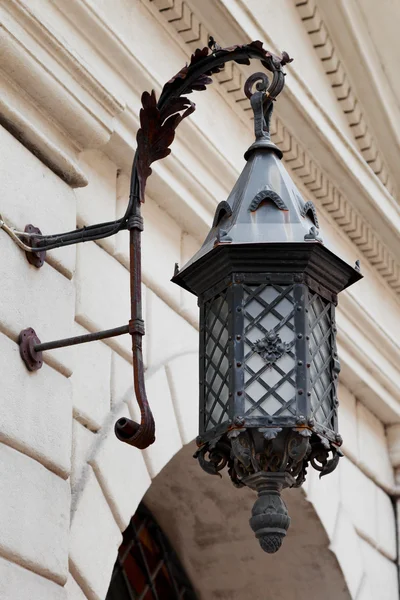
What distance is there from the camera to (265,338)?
12.9 ft

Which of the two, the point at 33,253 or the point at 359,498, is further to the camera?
the point at 359,498

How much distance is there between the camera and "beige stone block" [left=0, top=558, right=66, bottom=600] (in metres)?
4.34

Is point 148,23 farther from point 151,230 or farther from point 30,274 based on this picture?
point 30,274

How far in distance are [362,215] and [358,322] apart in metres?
0.66

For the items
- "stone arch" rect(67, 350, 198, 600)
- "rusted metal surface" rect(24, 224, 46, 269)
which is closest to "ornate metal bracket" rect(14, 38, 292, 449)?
"rusted metal surface" rect(24, 224, 46, 269)

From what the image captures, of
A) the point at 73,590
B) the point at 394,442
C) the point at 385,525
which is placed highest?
the point at 394,442

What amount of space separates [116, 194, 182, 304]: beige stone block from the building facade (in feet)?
0.04

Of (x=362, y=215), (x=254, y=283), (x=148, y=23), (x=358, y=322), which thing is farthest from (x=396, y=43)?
(x=254, y=283)

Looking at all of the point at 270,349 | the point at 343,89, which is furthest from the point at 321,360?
the point at 343,89

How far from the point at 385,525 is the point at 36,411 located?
4.17 m

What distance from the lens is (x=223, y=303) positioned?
4094 mm

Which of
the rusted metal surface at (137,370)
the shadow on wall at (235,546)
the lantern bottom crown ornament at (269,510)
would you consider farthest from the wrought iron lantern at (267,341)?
the shadow on wall at (235,546)

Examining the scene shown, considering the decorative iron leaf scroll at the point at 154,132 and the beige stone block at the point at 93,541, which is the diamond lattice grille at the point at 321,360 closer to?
the decorative iron leaf scroll at the point at 154,132

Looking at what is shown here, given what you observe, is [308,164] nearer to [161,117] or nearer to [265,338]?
[161,117]
